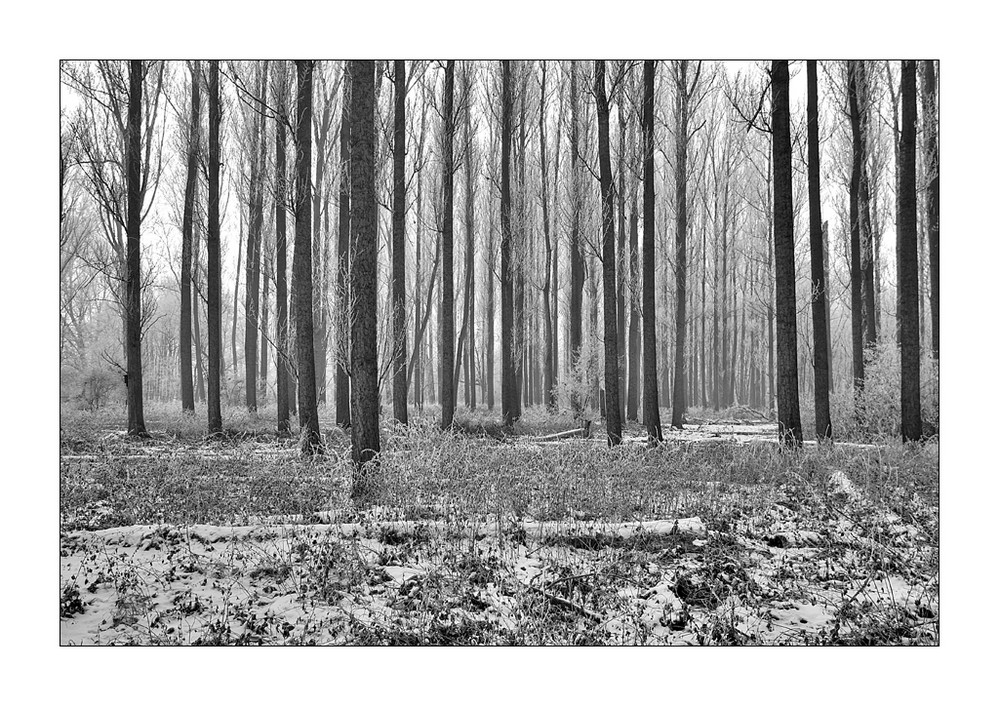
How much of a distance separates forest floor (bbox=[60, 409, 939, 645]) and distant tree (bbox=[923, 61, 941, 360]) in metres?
0.95

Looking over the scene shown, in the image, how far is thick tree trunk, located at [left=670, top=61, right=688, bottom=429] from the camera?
937 centimetres

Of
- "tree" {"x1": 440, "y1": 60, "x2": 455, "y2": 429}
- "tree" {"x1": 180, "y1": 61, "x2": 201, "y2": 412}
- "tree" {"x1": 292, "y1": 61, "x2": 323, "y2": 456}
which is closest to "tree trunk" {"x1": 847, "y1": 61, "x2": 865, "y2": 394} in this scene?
"tree" {"x1": 440, "y1": 60, "x2": 455, "y2": 429}

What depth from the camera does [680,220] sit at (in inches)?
443

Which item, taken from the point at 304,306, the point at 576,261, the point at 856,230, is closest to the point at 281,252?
the point at 304,306

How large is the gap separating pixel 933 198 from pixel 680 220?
6573 millimetres

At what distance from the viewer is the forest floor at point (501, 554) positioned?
2.96 metres

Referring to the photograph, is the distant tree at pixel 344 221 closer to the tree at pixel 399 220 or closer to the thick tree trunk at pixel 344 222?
the thick tree trunk at pixel 344 222

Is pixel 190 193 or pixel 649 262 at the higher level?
pixel 190 193

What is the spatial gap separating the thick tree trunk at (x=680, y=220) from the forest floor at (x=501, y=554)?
5.52 metres

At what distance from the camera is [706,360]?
19.7m

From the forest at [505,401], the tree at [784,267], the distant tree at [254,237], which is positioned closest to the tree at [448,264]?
the forest at [505,401]

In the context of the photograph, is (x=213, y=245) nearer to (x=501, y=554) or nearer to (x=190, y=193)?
(x=190, y=193)

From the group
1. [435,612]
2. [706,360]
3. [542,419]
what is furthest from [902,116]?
[706,360]

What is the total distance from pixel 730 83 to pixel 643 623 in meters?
6.06
